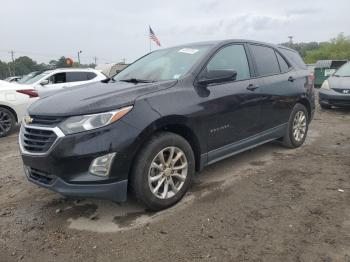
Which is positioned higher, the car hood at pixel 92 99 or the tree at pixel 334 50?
the tree at pixel 334 50

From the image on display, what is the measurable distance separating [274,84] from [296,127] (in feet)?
3.49

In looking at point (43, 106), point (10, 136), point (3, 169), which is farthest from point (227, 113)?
point (10, 136)

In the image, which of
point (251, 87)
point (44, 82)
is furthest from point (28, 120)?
point (44, 82)

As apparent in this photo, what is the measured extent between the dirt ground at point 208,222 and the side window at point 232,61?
1.29 metres

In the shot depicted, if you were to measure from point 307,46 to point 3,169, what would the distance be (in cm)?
9570

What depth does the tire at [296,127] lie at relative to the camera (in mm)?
5664

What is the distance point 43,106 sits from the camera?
3.63m

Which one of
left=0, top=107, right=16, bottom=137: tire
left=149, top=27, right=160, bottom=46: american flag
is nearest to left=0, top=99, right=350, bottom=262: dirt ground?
left=0, top=107, right=16, bottom=137: tire

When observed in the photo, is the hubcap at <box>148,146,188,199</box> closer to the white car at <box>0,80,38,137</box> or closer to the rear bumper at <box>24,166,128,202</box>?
the rear bumper at <box>24,166,128,202</box>

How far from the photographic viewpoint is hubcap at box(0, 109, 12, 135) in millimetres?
7914

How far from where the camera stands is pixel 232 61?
461 centimetres

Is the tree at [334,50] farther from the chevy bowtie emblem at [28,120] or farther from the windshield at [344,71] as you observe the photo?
the chevy bowtie emblem at [28,120]

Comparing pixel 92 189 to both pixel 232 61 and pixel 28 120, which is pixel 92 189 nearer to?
pixel 28 120

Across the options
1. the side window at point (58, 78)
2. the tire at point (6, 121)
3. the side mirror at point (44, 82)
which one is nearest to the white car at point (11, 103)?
the tire at point (6, 121)
